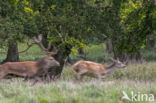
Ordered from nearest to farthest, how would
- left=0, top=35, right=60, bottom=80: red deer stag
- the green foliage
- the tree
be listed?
1. left=0, top=35, right=60, bottom=80: red deer stag
2. the tree
3. the green foliage

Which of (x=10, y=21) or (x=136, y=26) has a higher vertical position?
(x=10, y=21)

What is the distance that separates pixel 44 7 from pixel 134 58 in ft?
42.6

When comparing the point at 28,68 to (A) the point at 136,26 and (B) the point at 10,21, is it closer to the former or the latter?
(B) the point at 10,21

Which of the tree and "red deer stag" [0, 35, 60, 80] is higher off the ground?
the tree

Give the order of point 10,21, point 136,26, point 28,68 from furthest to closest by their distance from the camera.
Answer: point 136,26, point 10,21, point 28,68

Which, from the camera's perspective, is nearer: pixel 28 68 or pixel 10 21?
pixel 28 68

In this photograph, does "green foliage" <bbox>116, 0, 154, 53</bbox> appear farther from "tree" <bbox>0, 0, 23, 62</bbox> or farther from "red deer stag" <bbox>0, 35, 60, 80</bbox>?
"tree" <bbox>0, 0, 23, 62</bbox>

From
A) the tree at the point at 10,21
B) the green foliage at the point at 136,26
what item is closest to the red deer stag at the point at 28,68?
the tree at the point at 10,21

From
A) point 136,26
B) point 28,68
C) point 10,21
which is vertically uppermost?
point 10,21

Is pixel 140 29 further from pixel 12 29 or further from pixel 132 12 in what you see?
pixel 12 29

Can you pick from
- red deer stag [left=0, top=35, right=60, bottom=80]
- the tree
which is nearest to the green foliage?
red deer stag [left=0, top=35, right=60, bottom=80]

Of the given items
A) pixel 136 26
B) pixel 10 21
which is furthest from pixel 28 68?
pixel 136 26

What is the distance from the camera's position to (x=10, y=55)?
85.4 ft

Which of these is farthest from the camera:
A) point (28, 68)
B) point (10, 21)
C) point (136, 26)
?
point (136, 26)
